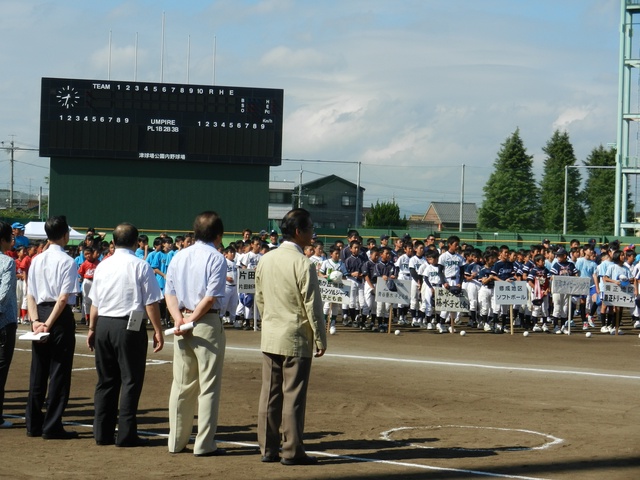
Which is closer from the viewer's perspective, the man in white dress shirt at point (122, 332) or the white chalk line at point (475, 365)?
the man in white dress shirt at point (122, 332)

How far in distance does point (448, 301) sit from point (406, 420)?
11.8 meters

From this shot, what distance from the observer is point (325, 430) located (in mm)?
9750

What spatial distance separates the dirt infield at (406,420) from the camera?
7.90 metres

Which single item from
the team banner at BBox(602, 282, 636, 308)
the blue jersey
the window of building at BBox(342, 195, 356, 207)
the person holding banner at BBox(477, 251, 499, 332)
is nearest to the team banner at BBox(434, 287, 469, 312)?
the person holding banner at BBox(477, 251, 499, 332)

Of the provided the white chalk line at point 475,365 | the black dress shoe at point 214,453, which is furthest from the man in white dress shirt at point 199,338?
the white chalk line at point 475,365

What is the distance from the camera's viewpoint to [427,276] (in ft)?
73.9

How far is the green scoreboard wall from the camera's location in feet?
122

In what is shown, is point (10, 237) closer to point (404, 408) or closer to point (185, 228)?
point (404, 408)

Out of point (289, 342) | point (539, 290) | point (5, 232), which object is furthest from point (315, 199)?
point (289, 342)

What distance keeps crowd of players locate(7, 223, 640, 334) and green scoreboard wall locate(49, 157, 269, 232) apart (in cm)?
1333

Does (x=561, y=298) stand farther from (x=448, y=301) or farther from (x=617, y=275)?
(x=448, y=301)

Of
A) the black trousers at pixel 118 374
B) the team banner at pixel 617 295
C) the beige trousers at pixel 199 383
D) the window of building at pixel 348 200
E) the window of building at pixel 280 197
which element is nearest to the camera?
the beige trousers at pixel 199 383

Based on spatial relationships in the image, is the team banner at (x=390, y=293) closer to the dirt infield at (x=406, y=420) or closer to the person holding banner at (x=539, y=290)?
the person holding banner at (x=539, y=290)

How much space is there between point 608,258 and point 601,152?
71532mm
